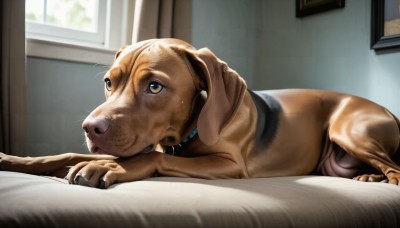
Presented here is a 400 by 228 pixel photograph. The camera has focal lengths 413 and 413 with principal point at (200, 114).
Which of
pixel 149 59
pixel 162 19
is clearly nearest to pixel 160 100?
pixel 149 59

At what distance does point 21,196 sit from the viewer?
87 centimetres

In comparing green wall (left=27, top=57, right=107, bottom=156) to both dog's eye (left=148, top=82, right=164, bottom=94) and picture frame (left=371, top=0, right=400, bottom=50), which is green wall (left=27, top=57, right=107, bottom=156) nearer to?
dog's eye (left=148, top=82, right=164, bottom=94)

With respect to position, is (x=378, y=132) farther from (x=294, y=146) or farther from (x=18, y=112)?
(x=18, y=112)

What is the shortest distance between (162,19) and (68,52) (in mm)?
675

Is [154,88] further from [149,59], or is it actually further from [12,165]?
[12,165]

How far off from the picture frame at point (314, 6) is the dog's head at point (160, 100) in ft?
6.18

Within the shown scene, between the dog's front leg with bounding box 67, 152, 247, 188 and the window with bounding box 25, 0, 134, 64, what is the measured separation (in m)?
1.45

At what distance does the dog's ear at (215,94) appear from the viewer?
1466 millimetres

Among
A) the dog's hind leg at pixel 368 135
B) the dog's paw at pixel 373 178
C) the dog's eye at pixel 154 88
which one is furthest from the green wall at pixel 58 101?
the dog's paw at pixel 373 178

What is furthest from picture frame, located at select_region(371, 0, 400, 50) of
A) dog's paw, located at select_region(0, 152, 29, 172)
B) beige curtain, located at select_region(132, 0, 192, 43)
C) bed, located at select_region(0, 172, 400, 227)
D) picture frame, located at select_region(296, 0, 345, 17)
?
dog's paw, located at select_region(0, 152, 29, 172)

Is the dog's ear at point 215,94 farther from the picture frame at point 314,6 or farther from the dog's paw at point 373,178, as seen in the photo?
the picture frame at point 314,6

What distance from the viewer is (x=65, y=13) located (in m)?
2.86

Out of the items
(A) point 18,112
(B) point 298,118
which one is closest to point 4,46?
(A) point 18,112

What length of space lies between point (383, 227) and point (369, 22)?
78.5 inches
